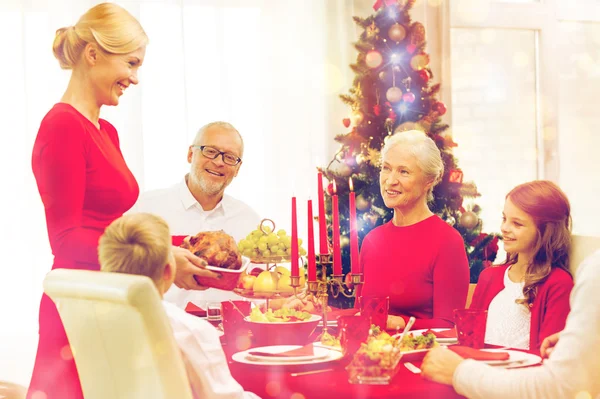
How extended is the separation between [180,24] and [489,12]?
7.04 ft

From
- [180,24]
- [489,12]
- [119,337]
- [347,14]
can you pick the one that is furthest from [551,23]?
[119,337]

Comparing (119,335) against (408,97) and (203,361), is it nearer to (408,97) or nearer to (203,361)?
(203,361)

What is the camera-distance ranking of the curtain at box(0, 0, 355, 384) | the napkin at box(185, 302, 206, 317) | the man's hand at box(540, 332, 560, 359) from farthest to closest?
1. the curtain at box(0, 0, 355, 384)
2. the napkin at box(185, 302, 206, 317)
3. the man's hand at box(540, 332, 560, 359)

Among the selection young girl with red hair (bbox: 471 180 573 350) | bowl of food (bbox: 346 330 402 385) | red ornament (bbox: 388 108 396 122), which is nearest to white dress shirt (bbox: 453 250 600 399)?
bowl of food (bbox: 346 330 402 385)

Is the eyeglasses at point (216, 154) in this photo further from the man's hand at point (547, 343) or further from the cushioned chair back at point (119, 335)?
the man's hand at point (547, 343)

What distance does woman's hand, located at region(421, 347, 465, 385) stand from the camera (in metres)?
1.55

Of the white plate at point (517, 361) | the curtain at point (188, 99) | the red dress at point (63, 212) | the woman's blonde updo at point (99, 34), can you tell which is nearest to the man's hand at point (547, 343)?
the white plate at point (517, 361)

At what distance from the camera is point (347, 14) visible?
462cm

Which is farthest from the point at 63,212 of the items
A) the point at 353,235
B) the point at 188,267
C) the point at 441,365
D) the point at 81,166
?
the point at 441,365

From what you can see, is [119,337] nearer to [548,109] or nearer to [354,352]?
[354,352]

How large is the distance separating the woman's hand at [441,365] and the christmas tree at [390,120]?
242 centimetres

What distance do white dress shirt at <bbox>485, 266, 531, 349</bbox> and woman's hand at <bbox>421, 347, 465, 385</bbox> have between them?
0.66m

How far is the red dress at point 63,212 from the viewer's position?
1.82m

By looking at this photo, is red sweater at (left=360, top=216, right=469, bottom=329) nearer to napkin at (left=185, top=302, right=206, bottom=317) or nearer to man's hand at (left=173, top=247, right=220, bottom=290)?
napkin at (left=185, top=302, right=206, bottom=317)
